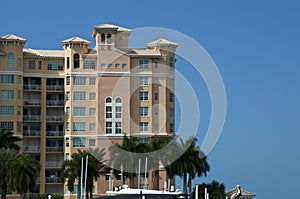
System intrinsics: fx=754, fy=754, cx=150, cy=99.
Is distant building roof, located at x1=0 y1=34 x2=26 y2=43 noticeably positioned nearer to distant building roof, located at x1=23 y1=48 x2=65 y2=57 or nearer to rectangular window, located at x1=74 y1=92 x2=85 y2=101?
distant building roof, located at x1=23 y1=48 x2=65 y2=57

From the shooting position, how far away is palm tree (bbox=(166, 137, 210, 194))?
94875 millimetres

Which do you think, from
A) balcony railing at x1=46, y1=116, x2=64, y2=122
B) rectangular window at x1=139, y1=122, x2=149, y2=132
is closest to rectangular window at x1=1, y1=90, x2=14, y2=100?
balcony railing at x1=46, y1=116, x2=64, y2=122

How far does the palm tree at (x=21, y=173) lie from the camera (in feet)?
259

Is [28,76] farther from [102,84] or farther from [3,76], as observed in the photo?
[102,84]

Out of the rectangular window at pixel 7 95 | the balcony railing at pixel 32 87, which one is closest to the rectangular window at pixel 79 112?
the balcony railing at pixel 32 87

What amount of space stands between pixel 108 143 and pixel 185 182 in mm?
20076

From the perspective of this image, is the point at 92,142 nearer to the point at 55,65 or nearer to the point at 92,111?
the point at 92,111

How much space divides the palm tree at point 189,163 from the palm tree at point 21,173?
844 inches

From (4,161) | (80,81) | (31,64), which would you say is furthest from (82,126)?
(4,161)

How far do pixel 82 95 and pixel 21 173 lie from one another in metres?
37.5

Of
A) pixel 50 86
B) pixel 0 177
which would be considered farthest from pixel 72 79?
pixel 0 177

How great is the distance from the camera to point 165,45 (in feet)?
Result: 388

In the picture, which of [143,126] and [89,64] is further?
[89,64]

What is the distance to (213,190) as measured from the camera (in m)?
94.3
